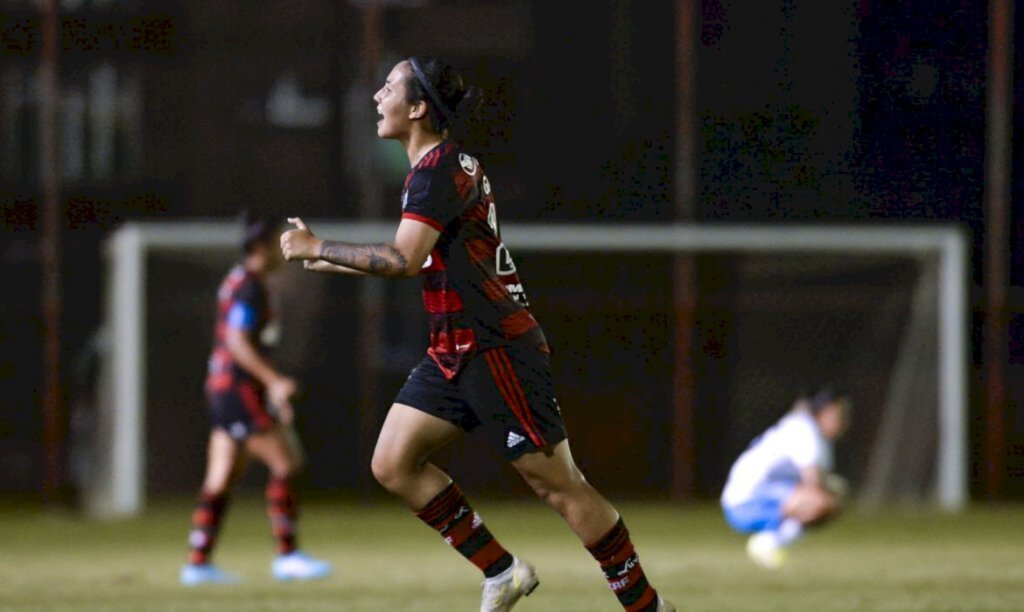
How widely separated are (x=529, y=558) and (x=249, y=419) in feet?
7.21

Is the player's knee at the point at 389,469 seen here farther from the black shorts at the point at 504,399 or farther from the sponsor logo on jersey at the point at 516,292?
the sponsor logo on jersey at the point at 516,292

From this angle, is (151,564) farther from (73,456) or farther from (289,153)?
(289,153)

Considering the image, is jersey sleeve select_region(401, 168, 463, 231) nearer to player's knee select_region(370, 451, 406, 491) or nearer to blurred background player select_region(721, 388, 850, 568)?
player's knee select_region(370, 451, 406, 491)

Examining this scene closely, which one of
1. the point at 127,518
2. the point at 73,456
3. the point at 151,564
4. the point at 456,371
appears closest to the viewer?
the point at 456,371

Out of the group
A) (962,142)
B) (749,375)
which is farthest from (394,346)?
(962,142)

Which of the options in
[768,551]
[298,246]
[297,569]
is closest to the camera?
[298,246]

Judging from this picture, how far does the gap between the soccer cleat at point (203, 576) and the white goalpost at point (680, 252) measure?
5.29 m

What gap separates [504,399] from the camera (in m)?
6.02

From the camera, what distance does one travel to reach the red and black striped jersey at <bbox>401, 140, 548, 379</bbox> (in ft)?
19.8

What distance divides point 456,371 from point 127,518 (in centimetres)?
897

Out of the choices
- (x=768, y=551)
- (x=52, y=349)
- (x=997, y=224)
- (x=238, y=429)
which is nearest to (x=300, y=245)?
(x=238, y=429)

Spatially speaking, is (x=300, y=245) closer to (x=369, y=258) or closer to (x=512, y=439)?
(x=369, y=258)

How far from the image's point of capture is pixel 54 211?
1588cm

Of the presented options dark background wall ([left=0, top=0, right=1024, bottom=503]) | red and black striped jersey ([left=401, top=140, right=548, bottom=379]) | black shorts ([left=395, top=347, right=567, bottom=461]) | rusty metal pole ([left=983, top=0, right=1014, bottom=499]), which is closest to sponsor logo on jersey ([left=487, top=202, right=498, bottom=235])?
red and black striped jersey ([left=401, top=140, right=548, bottom=379])
